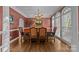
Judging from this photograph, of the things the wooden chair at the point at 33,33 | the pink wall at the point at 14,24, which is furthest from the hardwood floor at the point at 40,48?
the wooden chair at the point at 33,33

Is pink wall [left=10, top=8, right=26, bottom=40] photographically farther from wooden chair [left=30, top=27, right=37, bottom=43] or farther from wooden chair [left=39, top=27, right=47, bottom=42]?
wooden chair [left=39, top=27, right=47, bottom=42]

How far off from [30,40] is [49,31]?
1325mm

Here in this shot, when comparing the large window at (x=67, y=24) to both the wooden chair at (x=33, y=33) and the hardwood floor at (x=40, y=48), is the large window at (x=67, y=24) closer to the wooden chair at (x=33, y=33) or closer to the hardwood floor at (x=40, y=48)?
the hardwood floor at (x=40, y=48)

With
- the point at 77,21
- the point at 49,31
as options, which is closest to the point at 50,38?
the point at 49,31

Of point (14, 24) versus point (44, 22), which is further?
point (44, 22)

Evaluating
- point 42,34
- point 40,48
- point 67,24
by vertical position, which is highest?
point 67,24

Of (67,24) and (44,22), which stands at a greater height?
(44,22)

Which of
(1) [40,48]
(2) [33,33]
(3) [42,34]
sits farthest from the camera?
→ (3) [42,34]

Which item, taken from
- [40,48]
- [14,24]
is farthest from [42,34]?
[40,48]

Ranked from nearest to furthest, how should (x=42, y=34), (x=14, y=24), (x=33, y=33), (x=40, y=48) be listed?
(x=40, y=48) → (x=14, y=24) → (x=33, y=33) → (x=42, y=34)

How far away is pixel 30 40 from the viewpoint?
8.28 m

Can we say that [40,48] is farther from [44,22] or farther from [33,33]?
[44,22]
